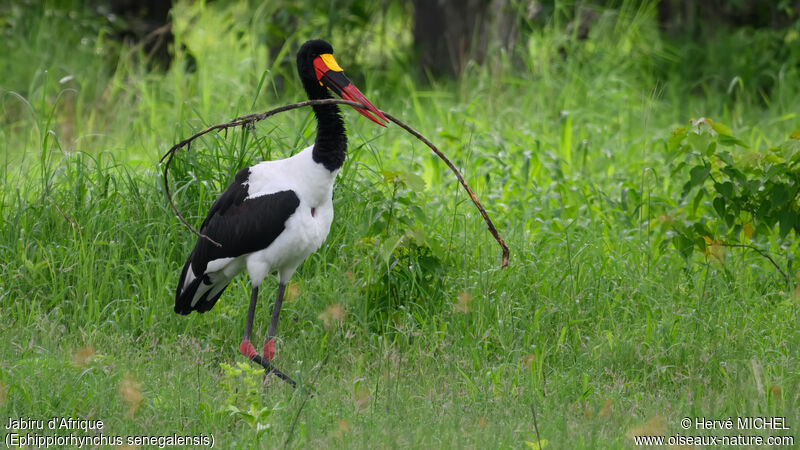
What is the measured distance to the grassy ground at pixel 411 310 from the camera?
135 inches

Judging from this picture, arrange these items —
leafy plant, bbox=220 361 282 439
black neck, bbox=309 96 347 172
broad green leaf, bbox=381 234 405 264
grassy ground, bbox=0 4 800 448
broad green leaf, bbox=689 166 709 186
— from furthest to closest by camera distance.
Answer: broad green leaf, bbox=689 166 709 186 → broad green leaf, bbox=381 234 405 264 → black neck, bbox=309 96 347 172 → grassy ground, bbox=0 4 800 448 → leafy plant, bbox=220 361 282 439

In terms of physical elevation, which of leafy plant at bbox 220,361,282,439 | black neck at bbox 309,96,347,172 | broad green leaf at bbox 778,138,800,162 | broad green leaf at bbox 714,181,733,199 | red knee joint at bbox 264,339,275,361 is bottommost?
red knee joint at bbox 264,339,275,361

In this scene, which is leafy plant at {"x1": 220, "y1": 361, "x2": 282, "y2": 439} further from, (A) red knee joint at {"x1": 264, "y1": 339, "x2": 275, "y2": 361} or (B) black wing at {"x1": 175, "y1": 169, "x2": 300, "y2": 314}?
(B) black wing at {"x1": 175, "y1": 169, "x2": 300, "y2": 314}

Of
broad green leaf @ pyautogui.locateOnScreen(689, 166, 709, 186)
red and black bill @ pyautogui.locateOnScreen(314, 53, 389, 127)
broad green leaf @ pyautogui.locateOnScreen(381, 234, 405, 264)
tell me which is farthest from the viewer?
broad green leaf @ pyautogui.locateOnScreen(689, 166, 709, 186)

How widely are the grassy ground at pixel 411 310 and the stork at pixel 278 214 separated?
26cm

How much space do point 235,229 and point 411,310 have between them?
1.00 metres

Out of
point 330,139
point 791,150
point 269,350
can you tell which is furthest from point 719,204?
point 269,350

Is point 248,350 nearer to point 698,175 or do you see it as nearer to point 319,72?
point 319,72

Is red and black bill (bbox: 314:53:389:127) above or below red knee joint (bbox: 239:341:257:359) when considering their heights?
above

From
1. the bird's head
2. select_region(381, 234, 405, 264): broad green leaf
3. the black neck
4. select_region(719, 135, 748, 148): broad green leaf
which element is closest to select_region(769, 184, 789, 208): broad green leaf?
select_region(719, 135, 748, 148): broad green leaf

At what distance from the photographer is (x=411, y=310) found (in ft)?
14.7

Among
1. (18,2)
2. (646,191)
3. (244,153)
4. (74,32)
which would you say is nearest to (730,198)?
(646,191)

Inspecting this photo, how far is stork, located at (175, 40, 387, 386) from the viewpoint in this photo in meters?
3.85

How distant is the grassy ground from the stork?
10.2 inches
